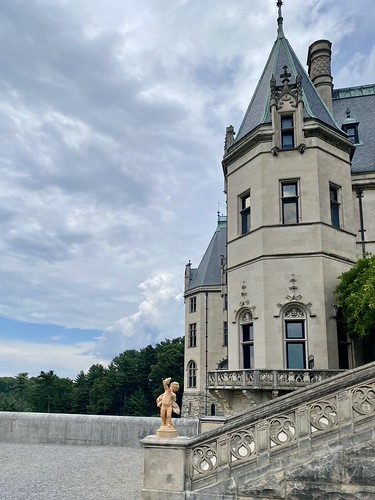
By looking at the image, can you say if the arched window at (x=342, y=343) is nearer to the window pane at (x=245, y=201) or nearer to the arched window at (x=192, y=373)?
the window pane at (x=245, y=201)

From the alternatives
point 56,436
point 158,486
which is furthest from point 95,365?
point 158,486

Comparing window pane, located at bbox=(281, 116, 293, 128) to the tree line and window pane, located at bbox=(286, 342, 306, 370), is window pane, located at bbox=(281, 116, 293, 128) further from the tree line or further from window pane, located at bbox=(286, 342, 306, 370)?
the tree line

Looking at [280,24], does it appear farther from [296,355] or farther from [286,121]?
[296,355]

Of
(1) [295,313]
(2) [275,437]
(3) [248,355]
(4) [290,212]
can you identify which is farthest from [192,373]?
(2) [275,437]

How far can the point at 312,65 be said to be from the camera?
22203 mm

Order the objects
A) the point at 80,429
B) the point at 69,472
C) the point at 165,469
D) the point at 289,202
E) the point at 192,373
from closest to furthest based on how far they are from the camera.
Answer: the point at 165,469
the point at 69,472
the point at 80,429
the point at 289,202
the point at 192,373

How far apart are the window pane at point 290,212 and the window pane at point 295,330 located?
3.67 metres

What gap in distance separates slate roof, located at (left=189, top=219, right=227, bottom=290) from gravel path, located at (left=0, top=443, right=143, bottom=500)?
24.5 meters

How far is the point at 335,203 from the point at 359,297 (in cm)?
493

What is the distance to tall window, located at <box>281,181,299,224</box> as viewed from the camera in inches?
617

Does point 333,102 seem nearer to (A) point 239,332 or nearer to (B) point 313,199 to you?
(B) point 313,199

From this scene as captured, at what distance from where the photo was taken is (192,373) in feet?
121

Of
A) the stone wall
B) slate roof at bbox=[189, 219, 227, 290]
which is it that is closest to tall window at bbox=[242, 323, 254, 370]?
the stone wall

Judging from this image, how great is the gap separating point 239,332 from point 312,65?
1493 centimetres
